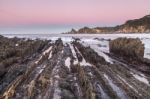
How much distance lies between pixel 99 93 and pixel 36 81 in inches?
161

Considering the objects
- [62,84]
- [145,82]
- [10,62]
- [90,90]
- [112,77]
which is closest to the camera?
[90,90]

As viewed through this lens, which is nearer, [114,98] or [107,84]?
[114,98]

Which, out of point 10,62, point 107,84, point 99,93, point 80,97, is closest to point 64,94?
point 80,97

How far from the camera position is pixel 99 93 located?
1160 centimetres

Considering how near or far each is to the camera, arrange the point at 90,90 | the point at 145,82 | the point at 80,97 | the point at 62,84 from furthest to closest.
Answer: the point at 145,82 < the point at 62,84 < the point at 90,90 < the point at 80,97

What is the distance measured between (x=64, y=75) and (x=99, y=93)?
467 cm

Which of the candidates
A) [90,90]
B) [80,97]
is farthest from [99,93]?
[80,97]

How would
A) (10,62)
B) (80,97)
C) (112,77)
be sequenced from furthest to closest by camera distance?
(10,62) < (112,77) < (80,97)

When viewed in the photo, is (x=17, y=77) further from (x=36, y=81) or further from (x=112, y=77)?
(x=112, y=77)

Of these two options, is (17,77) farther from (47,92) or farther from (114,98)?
(114,98)

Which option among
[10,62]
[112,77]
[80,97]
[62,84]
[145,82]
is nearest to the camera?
[80,97]

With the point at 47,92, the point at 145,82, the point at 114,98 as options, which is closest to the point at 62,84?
the point at 47,92

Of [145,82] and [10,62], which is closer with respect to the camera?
[145,82]

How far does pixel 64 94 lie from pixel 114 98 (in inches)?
88.4
